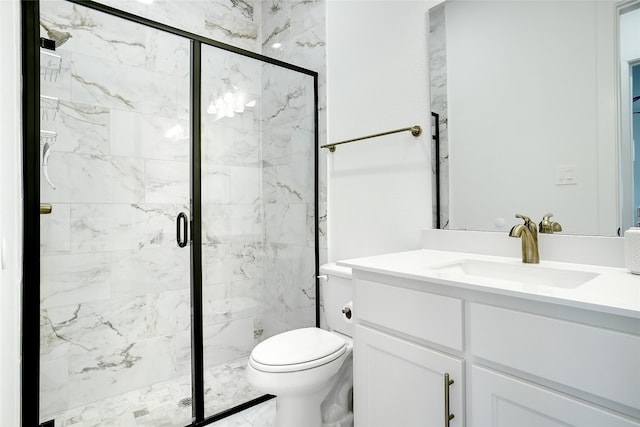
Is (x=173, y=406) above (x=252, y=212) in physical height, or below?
below

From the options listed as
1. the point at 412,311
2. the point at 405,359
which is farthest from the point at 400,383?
the point at 412,311

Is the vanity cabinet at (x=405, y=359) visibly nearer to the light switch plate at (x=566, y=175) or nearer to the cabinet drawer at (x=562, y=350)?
the cabinet drawer at (x=562, y=350)

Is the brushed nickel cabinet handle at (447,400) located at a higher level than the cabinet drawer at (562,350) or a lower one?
lower

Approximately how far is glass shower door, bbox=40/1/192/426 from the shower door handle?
0.01m

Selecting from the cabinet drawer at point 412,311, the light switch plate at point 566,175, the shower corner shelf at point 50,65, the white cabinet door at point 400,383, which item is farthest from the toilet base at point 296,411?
the shower corner shelf at point 50,65

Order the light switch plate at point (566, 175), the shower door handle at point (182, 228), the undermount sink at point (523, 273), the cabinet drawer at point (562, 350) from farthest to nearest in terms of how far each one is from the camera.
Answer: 1. the shower door handle at point (182, 228)
2. the light switch plate at point (566, 175)
3. the undermount sink at point (523, 273)
4. the cabinet drawer at point (562, 350)

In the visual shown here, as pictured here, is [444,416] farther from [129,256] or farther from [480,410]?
[129,256]

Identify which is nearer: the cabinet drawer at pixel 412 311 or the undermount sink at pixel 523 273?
the cabinet drawer at pixel 412 311

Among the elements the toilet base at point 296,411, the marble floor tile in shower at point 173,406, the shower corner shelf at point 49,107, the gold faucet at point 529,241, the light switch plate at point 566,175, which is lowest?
the marble floor tile in shower at point 173,406

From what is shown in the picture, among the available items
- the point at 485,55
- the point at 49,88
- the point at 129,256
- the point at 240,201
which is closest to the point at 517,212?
the point at 485,55

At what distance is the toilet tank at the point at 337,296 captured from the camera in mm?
1622

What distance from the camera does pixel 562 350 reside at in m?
0.73

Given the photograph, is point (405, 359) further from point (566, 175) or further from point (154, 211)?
point (154, 211)

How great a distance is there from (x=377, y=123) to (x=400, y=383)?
1206 mm
